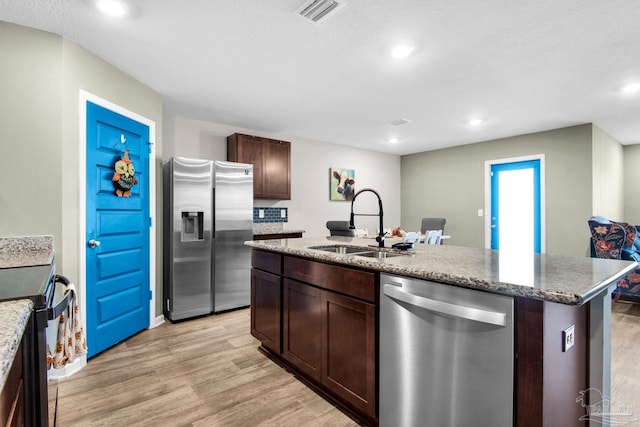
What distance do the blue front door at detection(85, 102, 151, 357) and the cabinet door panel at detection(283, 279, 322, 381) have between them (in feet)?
5.21

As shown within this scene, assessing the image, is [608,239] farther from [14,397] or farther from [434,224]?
[14,397]

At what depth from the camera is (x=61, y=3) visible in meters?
2.00

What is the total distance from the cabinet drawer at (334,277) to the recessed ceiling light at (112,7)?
1909mm

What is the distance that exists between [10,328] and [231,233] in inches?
123

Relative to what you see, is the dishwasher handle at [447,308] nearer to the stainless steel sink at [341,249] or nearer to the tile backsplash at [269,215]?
the stainless steel sink at [341,249]

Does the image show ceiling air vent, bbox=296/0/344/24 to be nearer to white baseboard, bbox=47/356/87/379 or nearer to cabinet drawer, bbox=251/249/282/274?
cabinet drawer, bbox=251/249/282/274

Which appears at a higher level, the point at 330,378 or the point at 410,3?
the point at 410,3

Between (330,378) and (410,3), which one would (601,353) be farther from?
(410,3)

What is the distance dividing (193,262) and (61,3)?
2.41 meters

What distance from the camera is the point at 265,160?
4.73 metres

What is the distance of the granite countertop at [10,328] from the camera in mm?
581

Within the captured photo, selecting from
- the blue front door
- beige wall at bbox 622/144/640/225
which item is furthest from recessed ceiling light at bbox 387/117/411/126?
beige wall at bbox 622/144/640/225

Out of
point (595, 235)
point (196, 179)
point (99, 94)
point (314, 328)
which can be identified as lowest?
point (314, 328)

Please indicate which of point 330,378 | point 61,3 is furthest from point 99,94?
point 330,378
